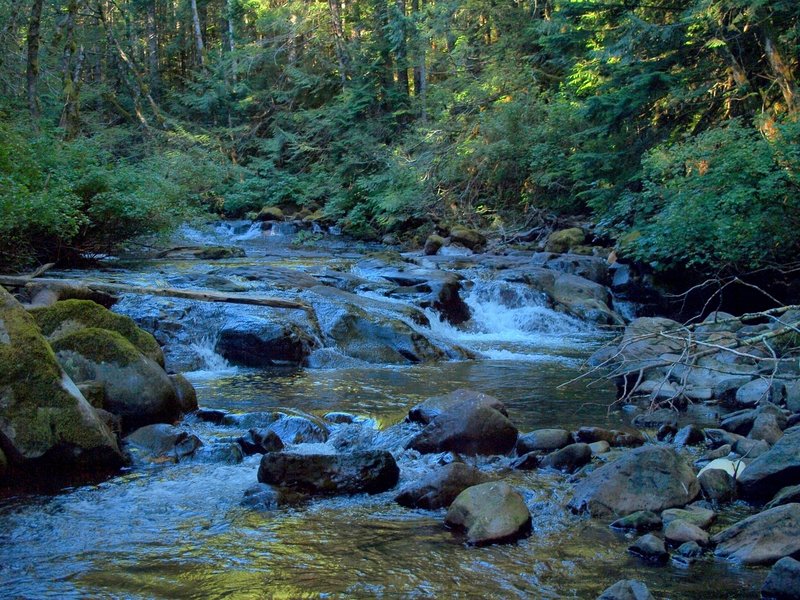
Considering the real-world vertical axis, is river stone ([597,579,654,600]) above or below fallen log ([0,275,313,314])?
below

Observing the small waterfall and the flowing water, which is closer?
the flowing water

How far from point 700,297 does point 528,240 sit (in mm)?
6611

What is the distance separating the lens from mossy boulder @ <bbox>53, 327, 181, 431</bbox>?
6809 mm

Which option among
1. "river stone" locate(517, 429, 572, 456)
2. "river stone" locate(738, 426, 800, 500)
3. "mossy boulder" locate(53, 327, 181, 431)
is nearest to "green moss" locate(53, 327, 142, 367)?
"mossy boulder" locate(53, 327, 181, 431)

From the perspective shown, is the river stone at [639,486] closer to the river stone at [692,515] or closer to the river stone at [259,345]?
the river stone at [692,515]

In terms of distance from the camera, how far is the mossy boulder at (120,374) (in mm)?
6809

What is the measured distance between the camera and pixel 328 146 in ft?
96.5

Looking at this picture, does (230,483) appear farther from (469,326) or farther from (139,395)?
(469,326)

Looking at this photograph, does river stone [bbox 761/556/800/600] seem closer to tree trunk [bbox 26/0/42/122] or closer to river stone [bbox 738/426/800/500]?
river stone [bbox 738/426/800/500]

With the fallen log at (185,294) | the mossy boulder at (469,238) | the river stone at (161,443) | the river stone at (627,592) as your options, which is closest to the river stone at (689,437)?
the river stone at (627,592)

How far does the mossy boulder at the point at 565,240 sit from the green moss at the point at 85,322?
1253 centimetres

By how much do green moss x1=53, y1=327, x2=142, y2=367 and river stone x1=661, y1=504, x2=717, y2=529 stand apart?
4967mm

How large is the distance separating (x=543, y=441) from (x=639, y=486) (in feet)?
4.97

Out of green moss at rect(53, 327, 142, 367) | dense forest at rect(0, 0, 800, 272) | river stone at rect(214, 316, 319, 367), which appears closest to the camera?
green moss at rect(53, 327, 142, 367)
